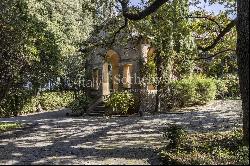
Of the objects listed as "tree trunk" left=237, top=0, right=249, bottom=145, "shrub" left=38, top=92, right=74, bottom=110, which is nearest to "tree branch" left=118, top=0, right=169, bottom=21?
"tree trunk" left=237, top=0, right=249, bottom=145

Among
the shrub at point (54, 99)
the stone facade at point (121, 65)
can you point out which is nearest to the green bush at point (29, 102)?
the shrub at point (54, 99)

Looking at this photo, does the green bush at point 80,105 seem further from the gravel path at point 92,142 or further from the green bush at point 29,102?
the gravel path at point 92,142

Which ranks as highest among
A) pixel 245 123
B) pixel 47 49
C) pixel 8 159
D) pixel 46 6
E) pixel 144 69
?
pixel 46 6

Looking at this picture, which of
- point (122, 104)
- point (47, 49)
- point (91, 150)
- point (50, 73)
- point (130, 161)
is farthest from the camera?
point (50, 73)

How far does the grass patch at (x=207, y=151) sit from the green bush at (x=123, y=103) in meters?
12.1

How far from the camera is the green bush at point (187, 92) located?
26.0 meters

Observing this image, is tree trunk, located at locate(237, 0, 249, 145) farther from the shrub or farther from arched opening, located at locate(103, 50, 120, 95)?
the shrub

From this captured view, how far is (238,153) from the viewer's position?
9.27 m

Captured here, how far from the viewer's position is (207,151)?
998 cm

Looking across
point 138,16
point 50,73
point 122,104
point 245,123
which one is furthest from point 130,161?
point 50,73

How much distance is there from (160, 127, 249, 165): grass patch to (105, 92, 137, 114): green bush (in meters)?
12.1

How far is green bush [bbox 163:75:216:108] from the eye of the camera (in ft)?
85.2

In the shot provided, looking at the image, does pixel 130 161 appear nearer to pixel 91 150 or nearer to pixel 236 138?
pixel 91 150

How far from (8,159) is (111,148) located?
3.15 metres
